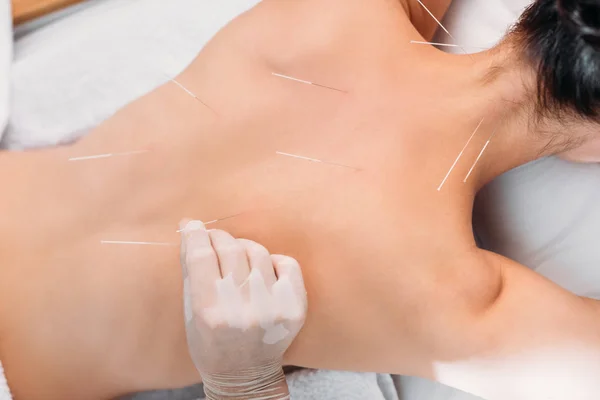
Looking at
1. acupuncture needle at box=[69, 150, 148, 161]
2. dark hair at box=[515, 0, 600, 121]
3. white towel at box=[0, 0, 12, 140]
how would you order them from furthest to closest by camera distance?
white towel at box=[0, 0, 12, 140] → acupuncture needle at box=[69, 150, 148, 161] → dark hair at box=[515, 0, 600, 121]

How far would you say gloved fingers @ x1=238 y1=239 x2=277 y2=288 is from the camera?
67cm

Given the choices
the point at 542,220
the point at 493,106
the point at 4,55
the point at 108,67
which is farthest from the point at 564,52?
the point at 4,55

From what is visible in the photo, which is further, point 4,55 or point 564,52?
point 4,55

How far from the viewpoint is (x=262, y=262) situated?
68cm

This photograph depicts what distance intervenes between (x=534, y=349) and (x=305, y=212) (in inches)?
12.9

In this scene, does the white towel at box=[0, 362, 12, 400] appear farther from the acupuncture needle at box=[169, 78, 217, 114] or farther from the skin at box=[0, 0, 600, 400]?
→ the acupuncture needle at box=[169, 78, 217, 114]

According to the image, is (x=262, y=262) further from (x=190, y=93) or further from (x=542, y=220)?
(x=542, y=220)

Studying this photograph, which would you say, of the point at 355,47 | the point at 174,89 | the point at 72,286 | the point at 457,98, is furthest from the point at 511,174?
the point at 72,286

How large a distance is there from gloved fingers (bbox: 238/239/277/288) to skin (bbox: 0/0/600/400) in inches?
1.7

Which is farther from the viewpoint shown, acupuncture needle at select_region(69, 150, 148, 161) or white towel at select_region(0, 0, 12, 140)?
white towel at select_region(0, 0, 12, 140)

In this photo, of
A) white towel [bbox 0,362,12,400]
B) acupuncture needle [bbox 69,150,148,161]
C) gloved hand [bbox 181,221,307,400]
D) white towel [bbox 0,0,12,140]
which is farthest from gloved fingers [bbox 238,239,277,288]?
white towel [bbox 0,0,12,140]

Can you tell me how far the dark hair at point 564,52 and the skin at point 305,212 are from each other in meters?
0.04

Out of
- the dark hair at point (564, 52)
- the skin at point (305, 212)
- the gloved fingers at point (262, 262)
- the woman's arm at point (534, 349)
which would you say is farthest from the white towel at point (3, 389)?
the dark hair at point (564, 52)

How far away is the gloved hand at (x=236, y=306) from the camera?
654 mm
